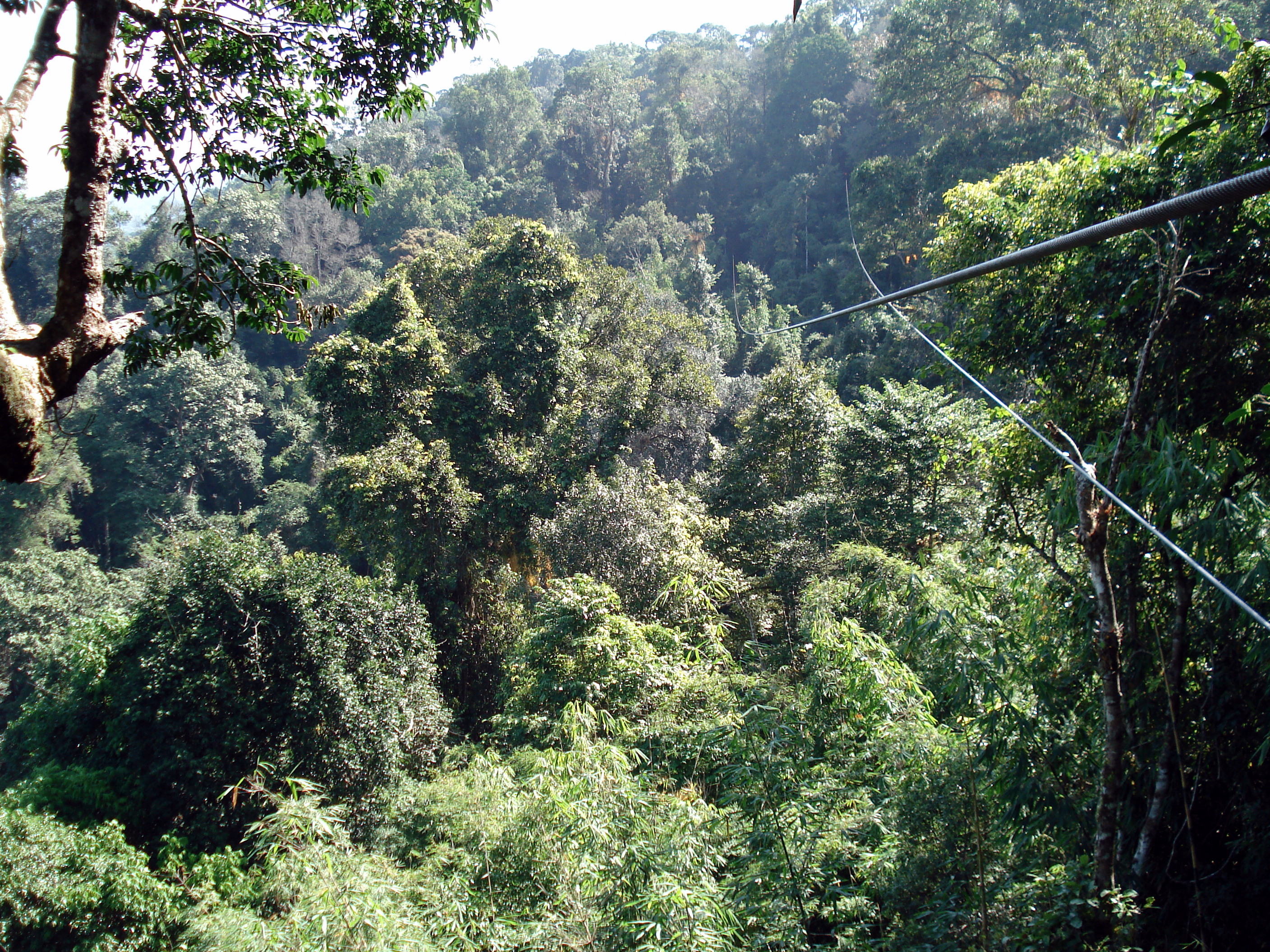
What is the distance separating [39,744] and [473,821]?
672 cm

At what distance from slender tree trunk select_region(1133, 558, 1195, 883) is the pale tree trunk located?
3.69 metres

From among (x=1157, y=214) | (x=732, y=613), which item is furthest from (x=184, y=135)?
(x=732, y=613)

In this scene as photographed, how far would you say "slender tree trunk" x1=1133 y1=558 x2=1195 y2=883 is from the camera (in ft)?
9.14

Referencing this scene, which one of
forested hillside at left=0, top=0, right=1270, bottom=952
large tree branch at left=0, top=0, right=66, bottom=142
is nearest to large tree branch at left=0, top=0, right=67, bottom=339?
large tree branch at left=0, top=0, right=66, bottom=142

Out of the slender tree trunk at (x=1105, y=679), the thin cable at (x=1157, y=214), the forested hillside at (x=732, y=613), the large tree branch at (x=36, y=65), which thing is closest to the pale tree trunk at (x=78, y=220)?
the large tree branch at (x=36, y=65)

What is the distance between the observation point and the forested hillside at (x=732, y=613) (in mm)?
2840

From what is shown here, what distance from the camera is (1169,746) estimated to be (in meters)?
2.82

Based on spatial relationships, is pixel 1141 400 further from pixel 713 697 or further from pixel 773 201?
pixel 773 201

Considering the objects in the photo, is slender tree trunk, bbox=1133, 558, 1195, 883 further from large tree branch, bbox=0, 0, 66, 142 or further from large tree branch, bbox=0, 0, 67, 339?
large tree branch, bbox=0, 0, 66, 142

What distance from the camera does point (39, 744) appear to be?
8102mm

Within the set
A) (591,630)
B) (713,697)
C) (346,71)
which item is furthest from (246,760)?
(346,71)

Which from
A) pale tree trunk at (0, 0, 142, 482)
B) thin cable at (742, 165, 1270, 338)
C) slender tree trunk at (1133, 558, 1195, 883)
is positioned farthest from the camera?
slender tree trunk at (1133, 558, 1195, 883)

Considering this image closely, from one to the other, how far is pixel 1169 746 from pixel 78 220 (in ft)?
13.3

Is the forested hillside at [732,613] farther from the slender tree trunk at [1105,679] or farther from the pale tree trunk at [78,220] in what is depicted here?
the pale tree trunk at [78,220]
